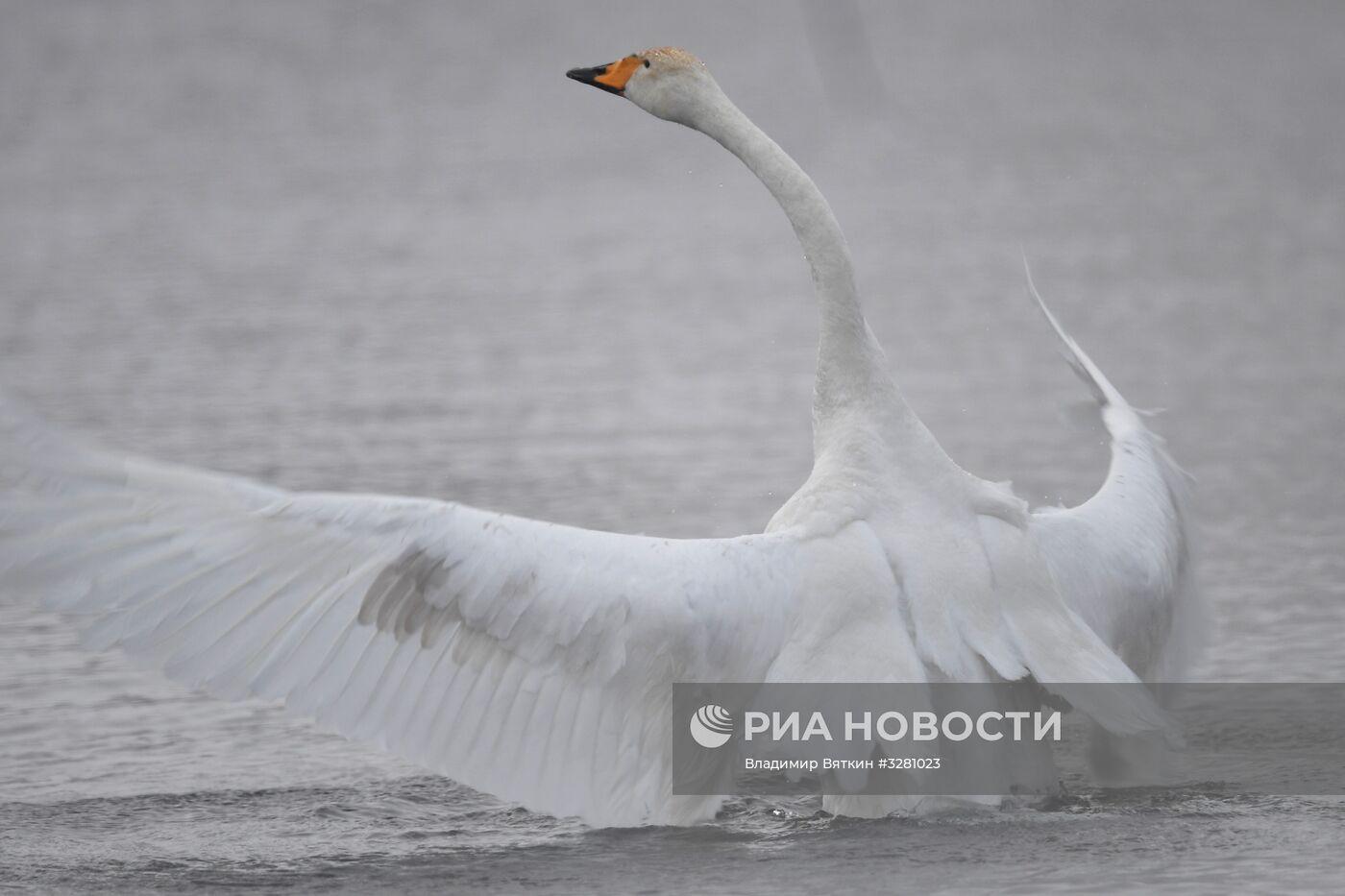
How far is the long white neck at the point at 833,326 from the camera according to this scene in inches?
280

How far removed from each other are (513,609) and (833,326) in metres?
1.82

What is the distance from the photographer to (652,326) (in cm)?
1700

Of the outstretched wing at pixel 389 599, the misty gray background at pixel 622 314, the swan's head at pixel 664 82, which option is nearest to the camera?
the outstretched wing at pixel 389 599

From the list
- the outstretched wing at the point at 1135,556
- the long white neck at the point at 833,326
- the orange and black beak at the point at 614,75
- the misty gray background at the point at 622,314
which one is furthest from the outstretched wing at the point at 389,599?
the orange and black beak at the point at 614,75

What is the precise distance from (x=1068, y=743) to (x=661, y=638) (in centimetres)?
237

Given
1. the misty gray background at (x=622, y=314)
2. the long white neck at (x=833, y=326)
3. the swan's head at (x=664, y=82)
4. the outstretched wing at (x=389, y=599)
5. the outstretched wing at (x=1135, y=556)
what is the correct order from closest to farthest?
the outstretched wing at (x=389, y=599) → the misty gray background at (x=622, y=314) → the outstretched wing at (x=1135, y=556) → the long white neck at (x=833, y=326) → the swan's head at (x=664, y=82)

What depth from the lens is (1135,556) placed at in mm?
7148

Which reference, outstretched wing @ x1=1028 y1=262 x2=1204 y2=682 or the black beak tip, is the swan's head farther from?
outstretched wing @ x1=1028 y1=262 x2=1204 y2=682

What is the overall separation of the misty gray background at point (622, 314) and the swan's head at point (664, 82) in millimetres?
2497

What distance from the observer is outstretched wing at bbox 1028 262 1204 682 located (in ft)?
22.8

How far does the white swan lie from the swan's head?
6.02 ft

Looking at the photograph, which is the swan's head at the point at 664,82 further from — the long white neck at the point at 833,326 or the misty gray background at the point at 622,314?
the misty gray background at the point at 622,314

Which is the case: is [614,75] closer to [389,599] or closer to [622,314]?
[389,599]

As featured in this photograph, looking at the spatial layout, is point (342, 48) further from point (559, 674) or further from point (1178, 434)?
point (559, 674)
